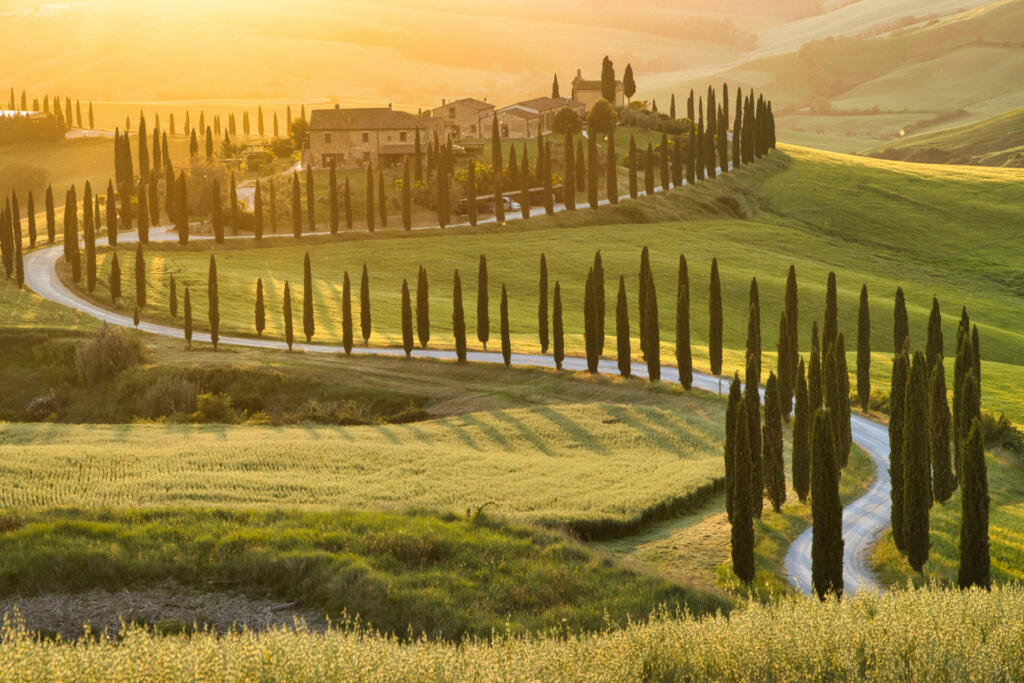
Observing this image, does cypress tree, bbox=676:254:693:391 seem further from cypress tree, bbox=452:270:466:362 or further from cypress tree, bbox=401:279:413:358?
cypress tree, bbox=401:279:413:358

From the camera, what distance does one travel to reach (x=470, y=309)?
308ft

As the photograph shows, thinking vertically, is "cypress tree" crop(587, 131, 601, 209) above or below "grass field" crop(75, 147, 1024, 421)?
above

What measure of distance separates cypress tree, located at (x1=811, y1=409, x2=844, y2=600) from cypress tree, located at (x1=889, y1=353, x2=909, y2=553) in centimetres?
473

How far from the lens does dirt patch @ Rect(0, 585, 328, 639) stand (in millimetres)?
27859

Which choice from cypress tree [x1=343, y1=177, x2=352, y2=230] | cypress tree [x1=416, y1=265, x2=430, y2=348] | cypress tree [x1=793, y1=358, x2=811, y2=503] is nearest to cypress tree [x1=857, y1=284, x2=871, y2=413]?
cypress tree [x1=793, y1=358, x2=811, y2=503]

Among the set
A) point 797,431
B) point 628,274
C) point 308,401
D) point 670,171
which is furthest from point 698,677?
point 670,171

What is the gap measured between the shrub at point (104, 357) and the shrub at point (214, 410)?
8474mm

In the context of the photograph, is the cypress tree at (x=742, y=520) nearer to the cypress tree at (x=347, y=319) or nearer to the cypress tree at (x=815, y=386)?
the cypress tree at (x=815, y=386)

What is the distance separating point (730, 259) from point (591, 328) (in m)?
48.2

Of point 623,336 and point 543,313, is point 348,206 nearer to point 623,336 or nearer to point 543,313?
point 543,313

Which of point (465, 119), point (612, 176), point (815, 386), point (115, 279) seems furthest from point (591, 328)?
point (465, 119)

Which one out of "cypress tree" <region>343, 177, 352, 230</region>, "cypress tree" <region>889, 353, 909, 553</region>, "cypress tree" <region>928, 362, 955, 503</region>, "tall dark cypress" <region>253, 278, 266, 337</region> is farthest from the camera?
"cypress tree" <region>343, 177, 352, 230</region>

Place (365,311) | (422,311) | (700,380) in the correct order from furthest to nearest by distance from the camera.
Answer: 1. (365,311)
2. (422,311)
3. (700,380)

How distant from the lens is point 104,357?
69.9 m
